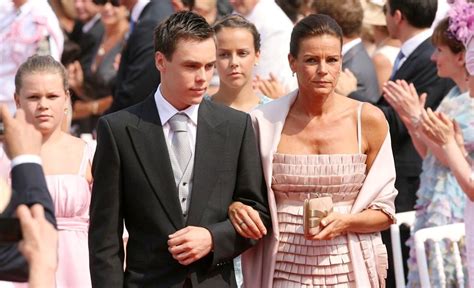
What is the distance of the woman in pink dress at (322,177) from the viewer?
21.6 feet

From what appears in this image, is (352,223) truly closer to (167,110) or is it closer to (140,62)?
(167,110)

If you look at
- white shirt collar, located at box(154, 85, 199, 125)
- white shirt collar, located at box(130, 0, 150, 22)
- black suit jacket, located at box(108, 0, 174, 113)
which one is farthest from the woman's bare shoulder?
white shirt collar, located at box(130, 0, 150, 22)

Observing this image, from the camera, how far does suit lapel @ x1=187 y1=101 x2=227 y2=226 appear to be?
20.6ft

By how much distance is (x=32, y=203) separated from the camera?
4395mm

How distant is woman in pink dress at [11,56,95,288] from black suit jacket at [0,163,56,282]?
9.37 ft

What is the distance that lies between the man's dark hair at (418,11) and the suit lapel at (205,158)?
3.95 m

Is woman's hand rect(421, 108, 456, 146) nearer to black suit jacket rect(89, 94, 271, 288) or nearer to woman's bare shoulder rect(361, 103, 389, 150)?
woman's bare shoulder rect(361, 103, 389, 150)

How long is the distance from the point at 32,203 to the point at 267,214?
2283 millimetres

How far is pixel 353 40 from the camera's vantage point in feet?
34.5

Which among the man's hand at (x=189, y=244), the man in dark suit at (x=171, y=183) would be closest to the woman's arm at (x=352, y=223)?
the man in dark suit at (x=171, y=183)

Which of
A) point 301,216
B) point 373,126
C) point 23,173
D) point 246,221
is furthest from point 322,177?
point 23,173

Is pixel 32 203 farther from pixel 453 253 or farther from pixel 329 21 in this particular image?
pixel 453 253

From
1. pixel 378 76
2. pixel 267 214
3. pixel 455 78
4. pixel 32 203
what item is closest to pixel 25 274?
pixel 32 203

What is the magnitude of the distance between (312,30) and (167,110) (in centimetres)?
82
